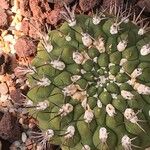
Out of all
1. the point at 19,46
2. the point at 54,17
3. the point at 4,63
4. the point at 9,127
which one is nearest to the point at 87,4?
the point at 54,17

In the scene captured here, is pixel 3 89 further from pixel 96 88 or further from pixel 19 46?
pixel 96 88

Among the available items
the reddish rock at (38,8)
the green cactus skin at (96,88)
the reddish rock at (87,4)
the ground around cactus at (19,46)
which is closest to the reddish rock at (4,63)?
the ground around cactus at (19,46)

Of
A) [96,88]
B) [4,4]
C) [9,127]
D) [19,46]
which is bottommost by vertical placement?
[9,127]

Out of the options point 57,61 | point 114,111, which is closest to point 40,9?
point 57,61

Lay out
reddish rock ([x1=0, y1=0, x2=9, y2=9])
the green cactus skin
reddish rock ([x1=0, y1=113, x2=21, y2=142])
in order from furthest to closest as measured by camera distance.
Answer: reddish rock ([x1=0, y1=0, x2=9, y2=9]) → reddish rock ([x1=0, y1=113, x2=21, y2=142]) → the green cactus skin

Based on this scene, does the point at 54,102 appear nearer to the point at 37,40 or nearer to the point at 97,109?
the point at 97,109

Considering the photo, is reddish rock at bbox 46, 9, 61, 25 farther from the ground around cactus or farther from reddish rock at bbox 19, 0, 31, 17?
reddish rock at bbox 19, 0, 31, 17

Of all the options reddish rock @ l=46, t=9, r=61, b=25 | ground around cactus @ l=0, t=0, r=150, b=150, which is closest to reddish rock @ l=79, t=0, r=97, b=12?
ground around cactus @ l=0, t=0, r=150, b=150
